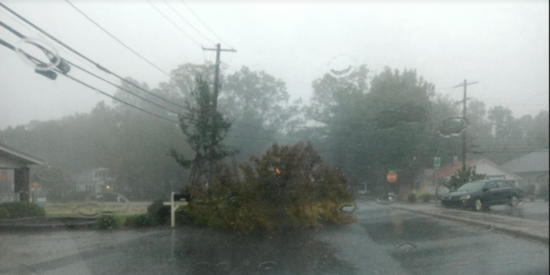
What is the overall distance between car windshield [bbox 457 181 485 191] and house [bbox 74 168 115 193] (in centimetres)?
1424

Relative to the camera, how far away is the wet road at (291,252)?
9.85 meters

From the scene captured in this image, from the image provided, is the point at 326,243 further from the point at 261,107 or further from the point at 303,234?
the point at 261,107

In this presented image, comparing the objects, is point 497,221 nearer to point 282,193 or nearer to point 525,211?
point 525,211

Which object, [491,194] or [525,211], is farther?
[491,194]

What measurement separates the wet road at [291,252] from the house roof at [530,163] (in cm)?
154

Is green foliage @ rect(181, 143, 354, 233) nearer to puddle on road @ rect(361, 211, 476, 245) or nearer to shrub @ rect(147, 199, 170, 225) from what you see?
puddle on road @ rect(361, 211, 476, 245)

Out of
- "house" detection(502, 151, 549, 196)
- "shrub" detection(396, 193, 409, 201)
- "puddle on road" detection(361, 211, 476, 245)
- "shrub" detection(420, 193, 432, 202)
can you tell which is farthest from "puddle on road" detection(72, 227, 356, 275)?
"shrub" detection(396, 193, 409, 201)

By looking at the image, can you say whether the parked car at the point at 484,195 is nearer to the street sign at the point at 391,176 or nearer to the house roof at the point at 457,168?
the house roof at the point at 457,168

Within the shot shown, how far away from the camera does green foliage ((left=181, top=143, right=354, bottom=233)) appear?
15320 millimetres

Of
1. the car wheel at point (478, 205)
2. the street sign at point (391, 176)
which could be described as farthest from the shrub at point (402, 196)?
the car wheel at point (478, 205)

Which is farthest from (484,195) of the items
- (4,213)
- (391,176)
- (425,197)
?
(4,213)

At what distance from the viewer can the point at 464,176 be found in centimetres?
1410

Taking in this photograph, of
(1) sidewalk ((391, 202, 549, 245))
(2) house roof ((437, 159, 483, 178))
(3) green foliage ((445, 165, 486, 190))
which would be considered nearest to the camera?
(1) sidewalk ((391, 202, 549, 245))

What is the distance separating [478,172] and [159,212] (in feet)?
34.1
